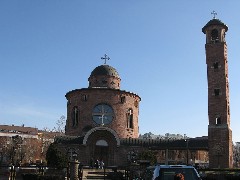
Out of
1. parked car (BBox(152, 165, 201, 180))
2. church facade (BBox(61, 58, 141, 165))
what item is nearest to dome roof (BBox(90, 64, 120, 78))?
church facade (BBox(61, 58, 141, 165))

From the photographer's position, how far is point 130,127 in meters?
46.0

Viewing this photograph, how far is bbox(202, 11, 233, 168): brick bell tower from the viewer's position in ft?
121

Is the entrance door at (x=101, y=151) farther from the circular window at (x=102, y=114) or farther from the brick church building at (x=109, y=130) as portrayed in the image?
the circular window at (x=102, y=114)

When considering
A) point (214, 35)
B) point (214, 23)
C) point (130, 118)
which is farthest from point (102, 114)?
point (214, 23)

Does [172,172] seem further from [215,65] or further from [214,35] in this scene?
[214,35]

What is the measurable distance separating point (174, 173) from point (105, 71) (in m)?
39.5

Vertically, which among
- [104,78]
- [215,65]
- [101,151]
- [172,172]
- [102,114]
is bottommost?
[101,151]

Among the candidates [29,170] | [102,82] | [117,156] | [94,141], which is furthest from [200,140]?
[29,170]

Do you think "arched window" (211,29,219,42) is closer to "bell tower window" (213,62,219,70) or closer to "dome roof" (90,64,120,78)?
"bell tower window" (213,62,219,70)

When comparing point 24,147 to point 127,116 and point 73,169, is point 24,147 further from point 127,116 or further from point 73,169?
point 73,169

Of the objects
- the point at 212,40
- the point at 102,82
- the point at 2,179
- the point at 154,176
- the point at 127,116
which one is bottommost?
the point at 2,179

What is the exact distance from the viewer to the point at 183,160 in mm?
38969

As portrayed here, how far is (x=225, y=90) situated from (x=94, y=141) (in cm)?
1623

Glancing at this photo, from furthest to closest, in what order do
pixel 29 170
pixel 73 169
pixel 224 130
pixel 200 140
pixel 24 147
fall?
1. pixel 24 147
2. pixel 200 140
3. pixel 224 130
4. pixel 29 170
5. pixel 73 169
